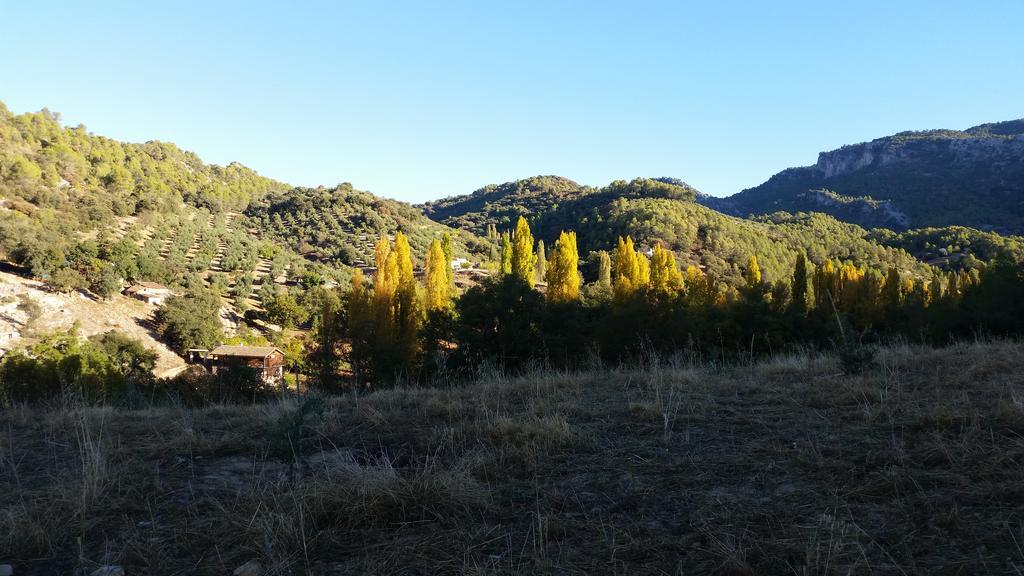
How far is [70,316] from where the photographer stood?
90.2ft

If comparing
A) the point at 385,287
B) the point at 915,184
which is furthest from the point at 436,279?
the point at 915,184

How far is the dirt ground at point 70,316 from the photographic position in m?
25.1

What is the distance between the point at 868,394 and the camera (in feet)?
13.7

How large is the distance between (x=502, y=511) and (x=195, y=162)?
131 metres

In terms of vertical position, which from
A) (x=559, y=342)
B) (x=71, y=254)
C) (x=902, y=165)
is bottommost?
(x=559, y=342)

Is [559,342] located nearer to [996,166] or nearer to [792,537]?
[792,537]

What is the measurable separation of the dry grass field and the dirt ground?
25.7 meters

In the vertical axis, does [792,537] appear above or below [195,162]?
below

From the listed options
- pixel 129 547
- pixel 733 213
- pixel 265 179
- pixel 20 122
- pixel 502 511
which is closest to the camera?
pixel 129 547

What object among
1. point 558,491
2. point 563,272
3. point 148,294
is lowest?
point 558,491

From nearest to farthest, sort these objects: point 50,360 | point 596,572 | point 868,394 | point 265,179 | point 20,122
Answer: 1. point 596,572
2. point 868,394
3. point 50,360
4. point 20,122
5. point 265,179

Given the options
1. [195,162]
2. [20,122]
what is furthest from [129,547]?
[195,162]

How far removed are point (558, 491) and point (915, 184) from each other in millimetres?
165032

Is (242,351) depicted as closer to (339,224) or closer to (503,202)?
(339,224)
